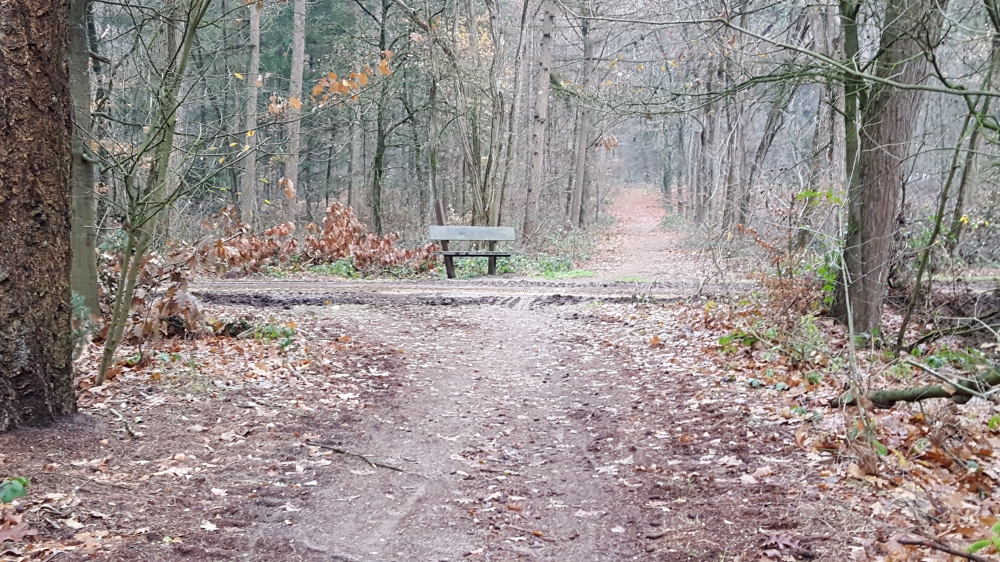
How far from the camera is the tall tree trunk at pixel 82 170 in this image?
6.38m

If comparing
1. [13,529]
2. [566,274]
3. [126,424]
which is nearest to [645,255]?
[566,274]

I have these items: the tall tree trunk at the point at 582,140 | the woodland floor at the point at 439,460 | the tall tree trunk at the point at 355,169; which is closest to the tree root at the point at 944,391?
the woodland floor at the point at 439,460

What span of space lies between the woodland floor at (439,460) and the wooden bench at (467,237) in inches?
260

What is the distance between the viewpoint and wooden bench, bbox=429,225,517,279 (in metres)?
15.4

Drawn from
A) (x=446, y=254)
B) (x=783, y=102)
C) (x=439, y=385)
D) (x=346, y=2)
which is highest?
(x=346, y=2)

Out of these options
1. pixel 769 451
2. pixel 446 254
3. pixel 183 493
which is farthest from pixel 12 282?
pixel 446 254

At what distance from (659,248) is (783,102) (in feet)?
61.1

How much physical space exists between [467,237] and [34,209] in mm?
11884

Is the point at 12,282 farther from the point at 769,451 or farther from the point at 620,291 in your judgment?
the point at 620,291

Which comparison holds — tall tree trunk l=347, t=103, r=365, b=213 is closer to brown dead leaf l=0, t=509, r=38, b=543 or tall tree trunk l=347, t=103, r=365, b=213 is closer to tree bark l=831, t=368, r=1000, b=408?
tree bark l=831, t=368, r=1000, b=408

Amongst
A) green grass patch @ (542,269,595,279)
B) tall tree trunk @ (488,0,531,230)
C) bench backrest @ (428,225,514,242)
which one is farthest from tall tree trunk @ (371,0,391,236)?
green grass patch @ (542,269,595,279)

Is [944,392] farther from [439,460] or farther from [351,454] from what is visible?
[351,454]

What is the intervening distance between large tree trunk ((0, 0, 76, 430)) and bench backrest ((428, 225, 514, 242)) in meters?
11.1

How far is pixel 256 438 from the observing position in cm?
521
